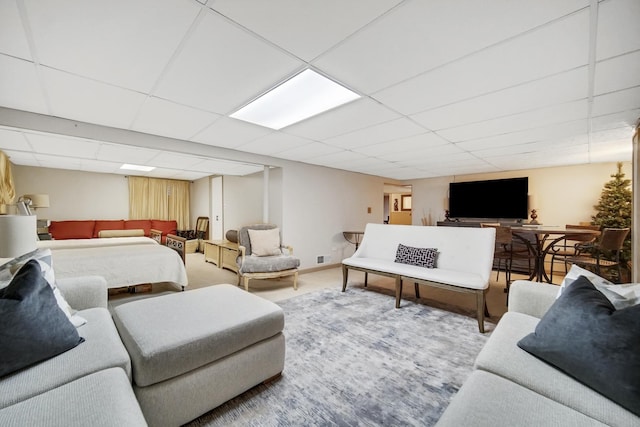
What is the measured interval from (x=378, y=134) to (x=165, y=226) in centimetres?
682

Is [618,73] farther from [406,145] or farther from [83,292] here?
[83,292]

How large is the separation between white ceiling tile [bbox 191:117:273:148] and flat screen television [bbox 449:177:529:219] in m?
5.40

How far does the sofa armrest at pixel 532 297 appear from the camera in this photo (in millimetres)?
1717

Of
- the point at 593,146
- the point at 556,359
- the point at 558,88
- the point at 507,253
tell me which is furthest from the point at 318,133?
the point at 593,146

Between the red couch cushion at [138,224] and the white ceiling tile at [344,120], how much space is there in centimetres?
604

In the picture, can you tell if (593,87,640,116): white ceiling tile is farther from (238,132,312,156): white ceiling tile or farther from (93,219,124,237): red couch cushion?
(93,219,124,237): red couch cushion

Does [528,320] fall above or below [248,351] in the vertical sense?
above

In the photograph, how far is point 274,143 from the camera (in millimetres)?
3719

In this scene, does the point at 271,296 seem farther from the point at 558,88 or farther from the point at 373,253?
the point at 558,88

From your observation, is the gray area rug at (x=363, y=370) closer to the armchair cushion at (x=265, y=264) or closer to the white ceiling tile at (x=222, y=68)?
the armchair cushion at (x=265, y=264)

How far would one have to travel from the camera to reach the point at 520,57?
1634mm

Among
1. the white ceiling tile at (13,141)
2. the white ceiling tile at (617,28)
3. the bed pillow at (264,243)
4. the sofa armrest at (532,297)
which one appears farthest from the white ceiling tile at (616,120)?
the white ceiling tile at (13,141)

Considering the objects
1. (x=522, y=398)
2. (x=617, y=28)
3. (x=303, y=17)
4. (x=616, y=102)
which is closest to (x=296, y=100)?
(x=303, y=17)

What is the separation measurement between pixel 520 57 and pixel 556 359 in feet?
5.76
